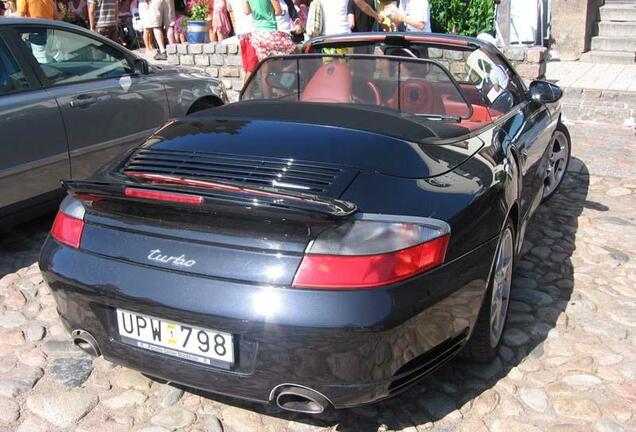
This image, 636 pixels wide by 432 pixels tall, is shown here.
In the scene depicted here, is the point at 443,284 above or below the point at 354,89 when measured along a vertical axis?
below

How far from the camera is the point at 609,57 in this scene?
35.6 feet

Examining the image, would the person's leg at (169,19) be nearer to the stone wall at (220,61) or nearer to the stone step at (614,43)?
the stone wall at (220,61)

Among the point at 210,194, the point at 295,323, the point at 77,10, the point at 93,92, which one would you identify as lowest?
the point at 295,323

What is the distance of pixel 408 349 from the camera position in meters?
2.52

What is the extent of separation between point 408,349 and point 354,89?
1749 mm

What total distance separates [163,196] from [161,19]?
36.2 ft

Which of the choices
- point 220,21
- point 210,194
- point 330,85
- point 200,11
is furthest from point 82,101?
point 200,11

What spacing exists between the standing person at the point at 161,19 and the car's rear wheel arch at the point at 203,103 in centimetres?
637

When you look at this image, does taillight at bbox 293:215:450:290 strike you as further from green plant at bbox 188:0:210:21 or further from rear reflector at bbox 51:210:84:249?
green plant at bbox 188:0:210:21

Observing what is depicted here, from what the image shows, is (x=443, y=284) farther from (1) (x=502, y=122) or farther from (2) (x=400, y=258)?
(1) (x=502, y=122)

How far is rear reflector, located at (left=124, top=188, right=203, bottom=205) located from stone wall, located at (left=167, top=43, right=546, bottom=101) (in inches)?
273

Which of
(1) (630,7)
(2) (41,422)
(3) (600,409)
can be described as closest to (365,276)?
(3) (600,409)

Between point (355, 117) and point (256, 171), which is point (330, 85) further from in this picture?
point (256, 171)

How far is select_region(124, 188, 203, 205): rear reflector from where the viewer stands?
2.52 m
